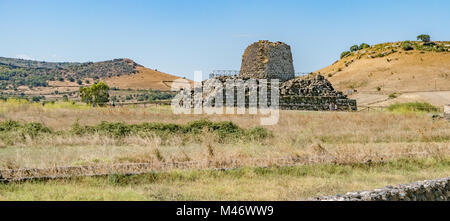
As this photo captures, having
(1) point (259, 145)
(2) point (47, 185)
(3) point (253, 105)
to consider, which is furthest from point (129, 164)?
(3) point (253, 105)

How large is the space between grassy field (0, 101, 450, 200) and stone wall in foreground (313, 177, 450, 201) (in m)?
1.55

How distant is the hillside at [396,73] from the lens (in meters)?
41.6

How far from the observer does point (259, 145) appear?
13.7m

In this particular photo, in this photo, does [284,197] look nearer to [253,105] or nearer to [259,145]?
[259,145]

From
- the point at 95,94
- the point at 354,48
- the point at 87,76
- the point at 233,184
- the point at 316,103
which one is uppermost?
the point at 354,48

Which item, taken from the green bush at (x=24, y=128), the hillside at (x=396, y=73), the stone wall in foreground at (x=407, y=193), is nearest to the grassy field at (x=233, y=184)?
the stone wall in foreground at (x=407, y=193)

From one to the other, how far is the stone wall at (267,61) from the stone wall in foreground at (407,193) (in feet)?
85.3

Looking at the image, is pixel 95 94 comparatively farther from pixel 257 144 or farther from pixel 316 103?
pixel 257 144

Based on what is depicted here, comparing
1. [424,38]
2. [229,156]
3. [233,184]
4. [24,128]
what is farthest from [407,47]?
[233,184]

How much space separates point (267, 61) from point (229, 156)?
23661mm

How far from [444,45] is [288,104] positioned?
4830 centimetres

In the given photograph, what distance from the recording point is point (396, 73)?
5575cm

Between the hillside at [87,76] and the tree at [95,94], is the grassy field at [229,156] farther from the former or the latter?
the hillside at [87,76]
